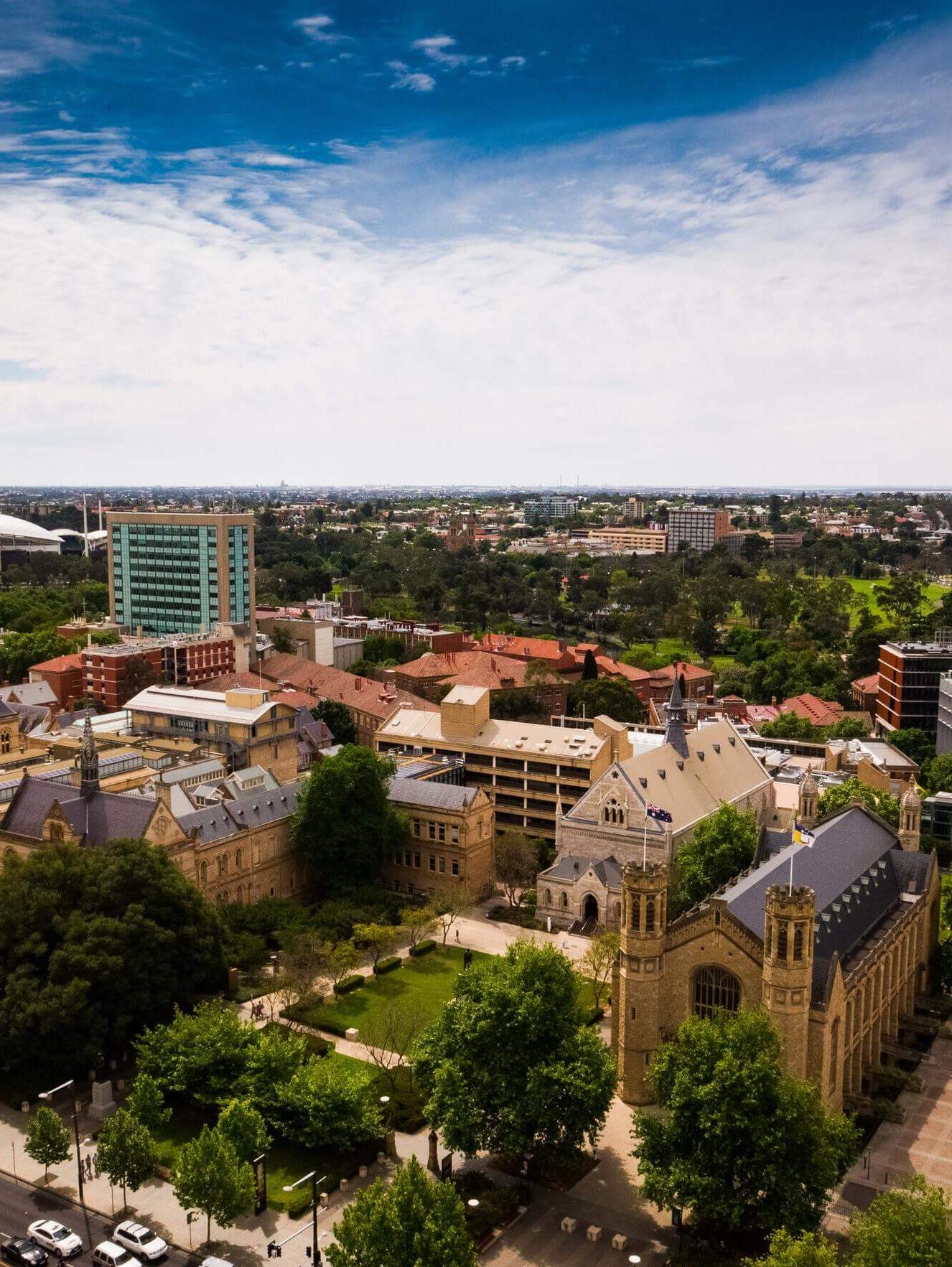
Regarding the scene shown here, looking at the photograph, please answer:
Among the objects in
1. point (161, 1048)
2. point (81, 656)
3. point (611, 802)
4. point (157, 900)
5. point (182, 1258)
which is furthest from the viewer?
point (81, 656)

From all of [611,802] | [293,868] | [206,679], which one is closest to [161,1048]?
[293,868]

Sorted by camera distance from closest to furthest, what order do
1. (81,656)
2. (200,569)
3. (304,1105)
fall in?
(304,1105), (81,656), (200,569)

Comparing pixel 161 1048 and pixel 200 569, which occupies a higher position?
pixel 200 569

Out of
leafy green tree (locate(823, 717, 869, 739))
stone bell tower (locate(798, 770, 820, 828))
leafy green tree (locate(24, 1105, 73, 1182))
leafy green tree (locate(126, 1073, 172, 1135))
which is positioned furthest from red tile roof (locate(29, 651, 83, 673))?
leafy green tree (locate(24, 1105, 73, 1182))

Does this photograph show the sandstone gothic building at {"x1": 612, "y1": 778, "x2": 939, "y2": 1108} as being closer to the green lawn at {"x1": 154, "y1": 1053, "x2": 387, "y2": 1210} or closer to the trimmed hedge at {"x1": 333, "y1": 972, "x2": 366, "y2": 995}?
the green lawn at {"x1": 154, "y1": 1053, "x2": 387, "y2": 1210}

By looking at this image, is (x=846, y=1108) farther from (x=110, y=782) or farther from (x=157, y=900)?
(x=110, y=782)

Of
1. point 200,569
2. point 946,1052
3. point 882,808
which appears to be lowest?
→ point 946,1052

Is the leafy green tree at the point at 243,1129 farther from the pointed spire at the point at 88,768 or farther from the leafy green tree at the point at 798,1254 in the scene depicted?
the pointed spire at the point at 88,768

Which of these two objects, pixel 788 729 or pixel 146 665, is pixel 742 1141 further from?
pixel 146 665
